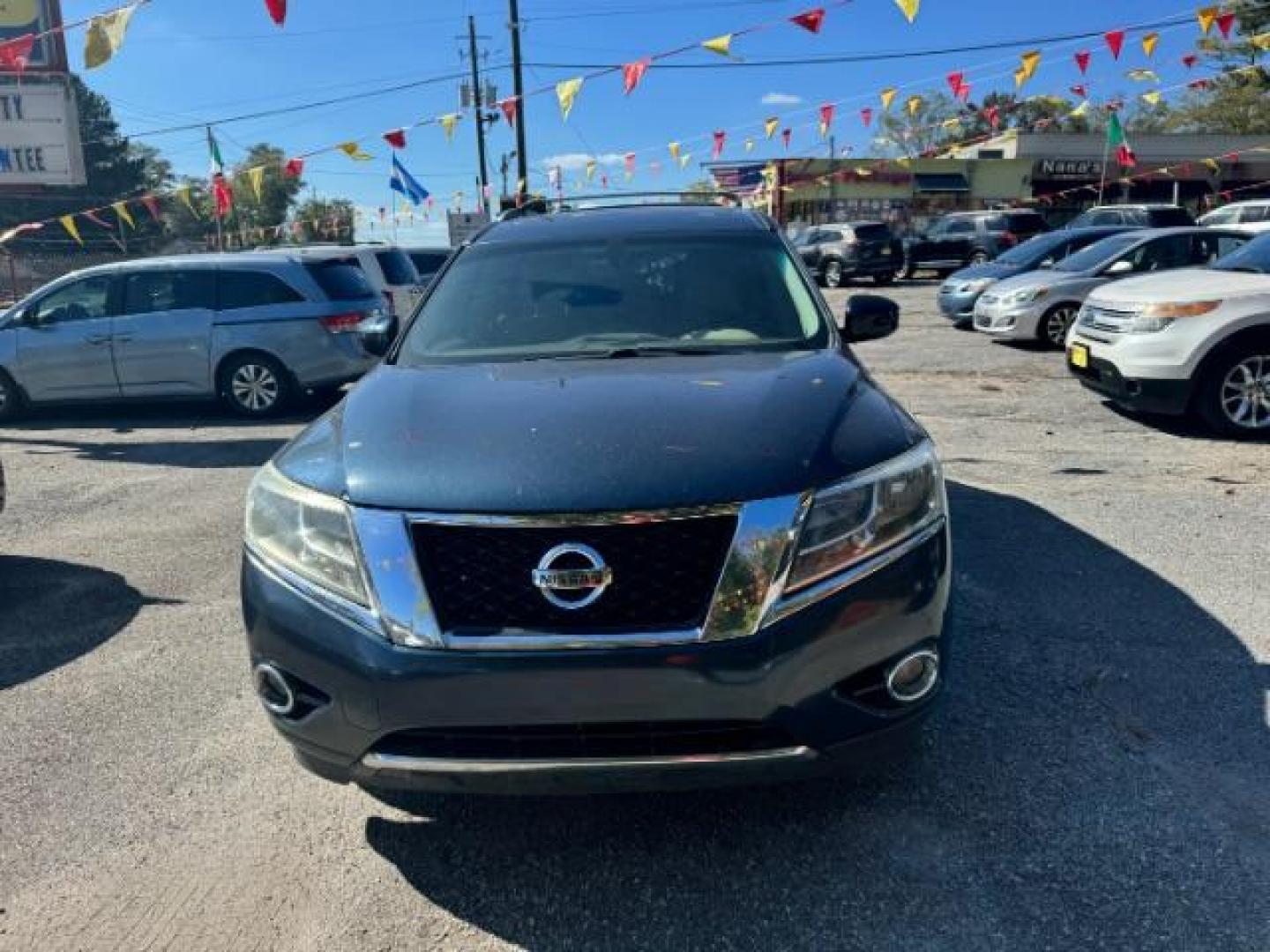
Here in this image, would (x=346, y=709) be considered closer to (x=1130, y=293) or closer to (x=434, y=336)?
(x=434, y=336)

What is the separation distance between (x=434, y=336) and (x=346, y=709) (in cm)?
172

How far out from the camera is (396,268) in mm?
12320

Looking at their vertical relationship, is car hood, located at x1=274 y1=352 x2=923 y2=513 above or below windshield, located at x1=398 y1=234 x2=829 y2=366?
below

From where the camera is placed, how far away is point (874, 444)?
2.42m

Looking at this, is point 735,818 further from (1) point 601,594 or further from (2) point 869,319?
(2) point 869,319

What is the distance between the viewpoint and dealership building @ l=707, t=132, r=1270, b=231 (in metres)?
39.2

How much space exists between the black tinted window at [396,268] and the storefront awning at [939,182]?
3273cm

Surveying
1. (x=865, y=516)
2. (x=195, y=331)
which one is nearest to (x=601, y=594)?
(x=865, y=516)

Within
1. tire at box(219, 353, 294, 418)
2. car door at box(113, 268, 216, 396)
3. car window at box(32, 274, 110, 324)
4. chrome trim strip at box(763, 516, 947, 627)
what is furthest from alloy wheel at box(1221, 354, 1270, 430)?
car window at box(32, 274, 110, 324)

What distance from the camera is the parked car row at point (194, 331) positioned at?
951cm

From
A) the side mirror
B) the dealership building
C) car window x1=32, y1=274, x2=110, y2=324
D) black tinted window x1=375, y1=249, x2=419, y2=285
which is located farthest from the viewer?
the dealership building

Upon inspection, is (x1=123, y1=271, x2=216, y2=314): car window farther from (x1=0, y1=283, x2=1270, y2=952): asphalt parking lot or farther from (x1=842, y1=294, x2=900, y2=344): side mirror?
(x1=842, y1=294, x2=900, y2=344): side mirror

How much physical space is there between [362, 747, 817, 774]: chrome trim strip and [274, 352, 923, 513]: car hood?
0.58 meters

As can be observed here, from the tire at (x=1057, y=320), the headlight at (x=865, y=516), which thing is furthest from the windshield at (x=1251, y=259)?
the headlight at (x=865, y=516)
